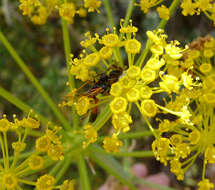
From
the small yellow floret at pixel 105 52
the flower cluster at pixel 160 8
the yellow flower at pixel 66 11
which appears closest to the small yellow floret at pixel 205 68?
the flower cluster at pixel 160 8

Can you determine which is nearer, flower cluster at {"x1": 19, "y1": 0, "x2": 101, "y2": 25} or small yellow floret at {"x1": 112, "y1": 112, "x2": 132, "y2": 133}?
small yellow floret at {"x1": 112, "y1": 112, "x2": 132, "y2": 133}

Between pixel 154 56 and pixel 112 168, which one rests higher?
pixel 154 56

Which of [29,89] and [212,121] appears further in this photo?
[29,89]

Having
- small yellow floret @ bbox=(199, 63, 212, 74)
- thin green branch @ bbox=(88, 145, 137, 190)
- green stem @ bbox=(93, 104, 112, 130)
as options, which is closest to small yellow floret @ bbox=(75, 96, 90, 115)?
green stem @ bbox=(93, 104, 112, 130)

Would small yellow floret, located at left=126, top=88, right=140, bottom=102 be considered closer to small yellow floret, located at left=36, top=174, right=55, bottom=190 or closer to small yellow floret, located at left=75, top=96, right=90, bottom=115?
small yellow floret, located at left=75, top=96, right=90, bottom=115

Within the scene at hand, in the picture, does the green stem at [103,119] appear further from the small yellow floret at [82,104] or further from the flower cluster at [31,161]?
the flower cluster at [31,161]

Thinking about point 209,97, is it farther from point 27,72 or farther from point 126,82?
point 27,72

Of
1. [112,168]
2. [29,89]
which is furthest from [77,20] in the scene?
[112,168]

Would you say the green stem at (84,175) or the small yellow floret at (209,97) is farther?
the green stem at (84,175)

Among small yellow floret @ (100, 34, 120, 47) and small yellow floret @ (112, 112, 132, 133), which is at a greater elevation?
small yellow floret @ (100, 34, 120, 47)

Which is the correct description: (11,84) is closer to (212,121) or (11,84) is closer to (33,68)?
(33,68)

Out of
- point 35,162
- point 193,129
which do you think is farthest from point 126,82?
point 35,162
